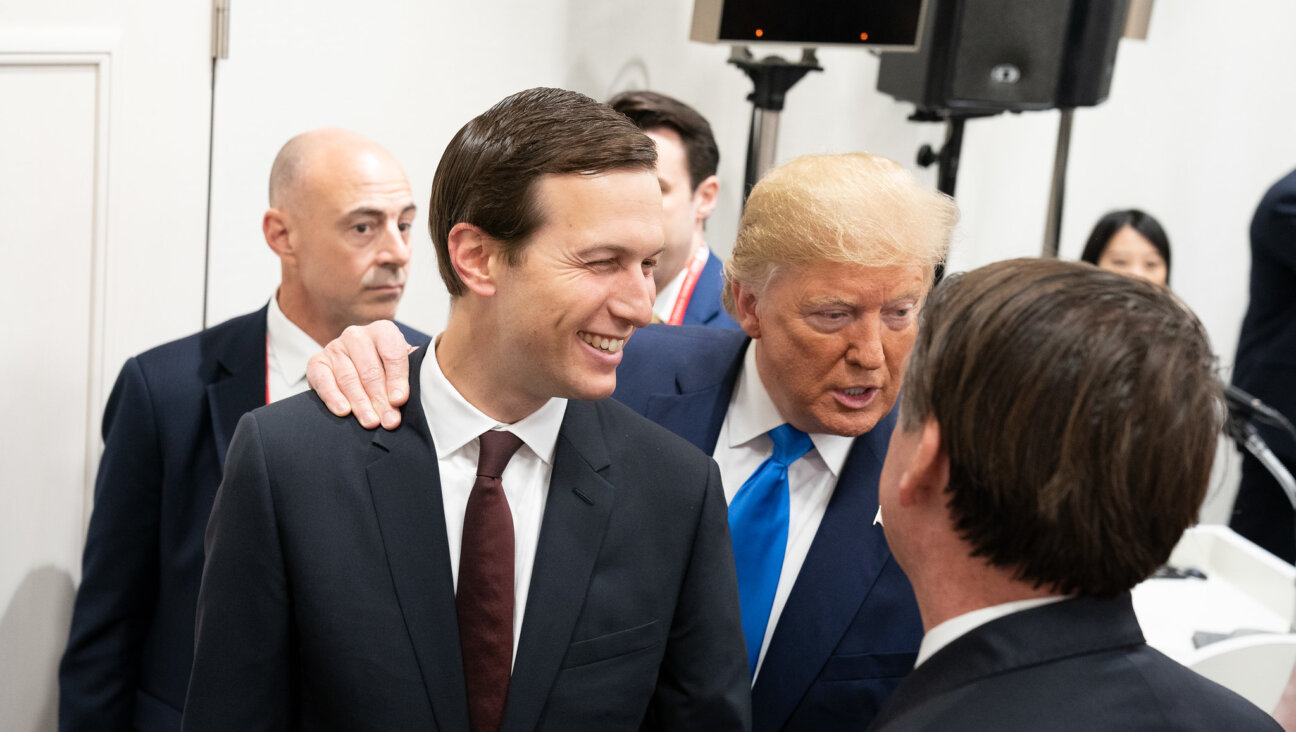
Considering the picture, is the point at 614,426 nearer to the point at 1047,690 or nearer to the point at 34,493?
the point at 1047,690

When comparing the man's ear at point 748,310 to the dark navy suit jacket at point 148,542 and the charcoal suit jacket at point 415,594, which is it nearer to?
the charcoal suit jacket at point 415,594

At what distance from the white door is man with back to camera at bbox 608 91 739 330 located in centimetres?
114

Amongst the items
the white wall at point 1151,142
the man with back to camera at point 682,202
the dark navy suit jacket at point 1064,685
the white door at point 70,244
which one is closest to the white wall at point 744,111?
the white wall at point 1151,142

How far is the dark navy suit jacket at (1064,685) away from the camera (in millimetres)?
943

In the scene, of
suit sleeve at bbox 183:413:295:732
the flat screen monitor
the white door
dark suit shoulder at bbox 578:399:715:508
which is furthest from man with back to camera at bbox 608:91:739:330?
suit sleeve at bbox 183:413:295:732

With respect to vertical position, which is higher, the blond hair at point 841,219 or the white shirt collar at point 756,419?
the blond hair at point 841,219

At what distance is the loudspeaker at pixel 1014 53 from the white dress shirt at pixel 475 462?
270cm

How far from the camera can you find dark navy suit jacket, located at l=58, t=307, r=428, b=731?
1.82 meters

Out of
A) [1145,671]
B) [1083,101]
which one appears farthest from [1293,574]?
[1145,671]

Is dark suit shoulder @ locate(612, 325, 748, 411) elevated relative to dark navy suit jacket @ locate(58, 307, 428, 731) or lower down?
elevated

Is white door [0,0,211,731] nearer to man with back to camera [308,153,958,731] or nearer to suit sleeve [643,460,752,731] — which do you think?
man with back to camera [308,153,958,731]

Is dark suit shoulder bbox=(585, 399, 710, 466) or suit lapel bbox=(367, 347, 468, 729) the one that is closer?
suit lapel bbox=(367, 347, 468, 729)

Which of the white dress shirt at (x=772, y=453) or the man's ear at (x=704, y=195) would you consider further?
the man's ear at (x=704, y=195)

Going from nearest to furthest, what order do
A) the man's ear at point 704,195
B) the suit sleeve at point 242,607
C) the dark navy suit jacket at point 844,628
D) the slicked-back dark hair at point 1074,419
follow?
the slicked-back dark hair at point 1074,419
the suit sleeve at point 242,607
the dark navy suit jacket at point 844,628
the man's ear at point 704,195
